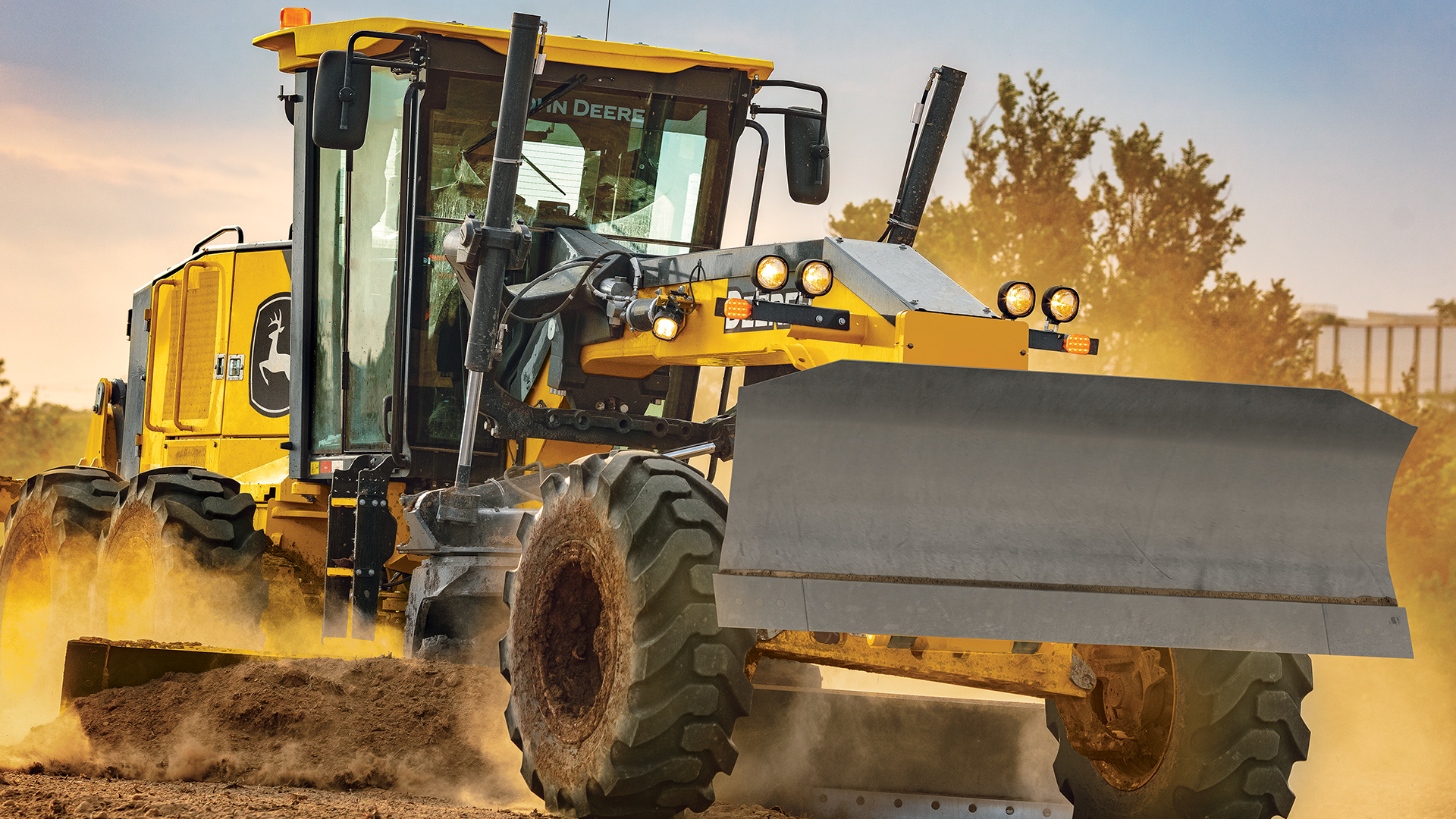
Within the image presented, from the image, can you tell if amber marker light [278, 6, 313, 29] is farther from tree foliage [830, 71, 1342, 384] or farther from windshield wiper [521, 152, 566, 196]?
tree foliage [830, 71, 1342, 384]

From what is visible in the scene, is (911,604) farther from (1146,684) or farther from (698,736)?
(1146,684)

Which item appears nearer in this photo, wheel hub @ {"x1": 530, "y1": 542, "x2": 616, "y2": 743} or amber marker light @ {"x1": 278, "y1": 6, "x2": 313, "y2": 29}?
wheel hub @ {"x1": 530, "y1": 542, "x2": 616, "y2": 743}

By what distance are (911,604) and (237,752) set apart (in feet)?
10.6

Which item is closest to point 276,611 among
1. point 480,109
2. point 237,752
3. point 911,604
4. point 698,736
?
point 237,752

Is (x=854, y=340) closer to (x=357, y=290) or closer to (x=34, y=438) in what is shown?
(x=357, y=290)

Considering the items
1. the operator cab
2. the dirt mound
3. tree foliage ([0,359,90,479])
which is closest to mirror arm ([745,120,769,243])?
the operator cab

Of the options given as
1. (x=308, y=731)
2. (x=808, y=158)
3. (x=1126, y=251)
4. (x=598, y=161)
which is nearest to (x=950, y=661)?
(x=308, y=731)

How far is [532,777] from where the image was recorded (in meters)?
5.12

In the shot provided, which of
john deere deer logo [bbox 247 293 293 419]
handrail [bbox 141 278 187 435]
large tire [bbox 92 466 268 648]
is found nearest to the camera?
large tire [bbox 92 466 268 648]

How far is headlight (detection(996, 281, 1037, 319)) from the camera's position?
533 centimetres

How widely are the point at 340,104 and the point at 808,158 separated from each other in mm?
2316

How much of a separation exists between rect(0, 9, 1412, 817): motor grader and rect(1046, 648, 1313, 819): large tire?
0.04ft

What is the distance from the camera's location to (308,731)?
6367 mm

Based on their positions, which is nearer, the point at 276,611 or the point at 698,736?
the point at 698,736
